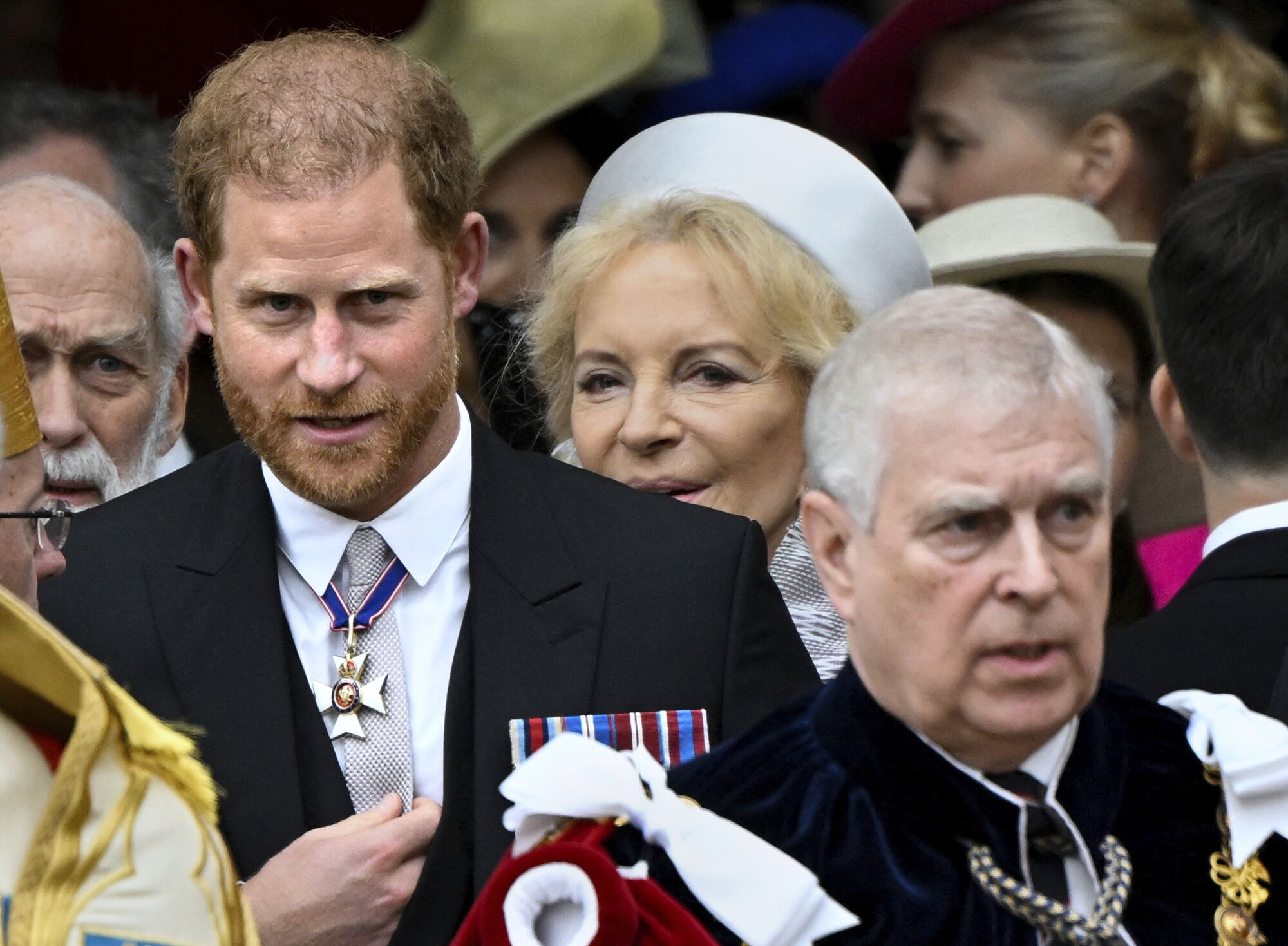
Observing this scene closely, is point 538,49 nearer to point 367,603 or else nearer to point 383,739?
point 367,603

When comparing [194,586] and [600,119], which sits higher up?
[600,119]

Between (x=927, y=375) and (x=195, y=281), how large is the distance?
1.26 m

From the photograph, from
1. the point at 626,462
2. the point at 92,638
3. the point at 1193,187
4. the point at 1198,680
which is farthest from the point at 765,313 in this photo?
the point at 92,638

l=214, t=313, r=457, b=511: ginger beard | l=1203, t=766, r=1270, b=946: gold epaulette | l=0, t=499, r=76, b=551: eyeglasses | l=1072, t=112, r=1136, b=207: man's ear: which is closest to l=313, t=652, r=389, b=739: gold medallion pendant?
l=214, t=313, r=457, b=511: ginger beard

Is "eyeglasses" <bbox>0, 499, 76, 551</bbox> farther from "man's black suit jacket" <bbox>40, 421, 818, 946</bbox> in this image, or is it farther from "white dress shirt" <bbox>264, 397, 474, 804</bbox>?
"white dress shirt" <bbox>264, 397, 474, 804</bbox>

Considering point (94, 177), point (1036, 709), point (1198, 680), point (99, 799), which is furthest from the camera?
point (94, 177)

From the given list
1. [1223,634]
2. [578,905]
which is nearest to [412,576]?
[578,905]

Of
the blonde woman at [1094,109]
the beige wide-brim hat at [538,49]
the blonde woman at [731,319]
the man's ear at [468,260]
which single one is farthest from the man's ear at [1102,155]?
the man's ear at [468,260]

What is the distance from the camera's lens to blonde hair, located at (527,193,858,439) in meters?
3.72

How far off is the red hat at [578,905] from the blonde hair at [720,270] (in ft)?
4.50

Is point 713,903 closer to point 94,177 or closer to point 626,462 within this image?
point 626,462

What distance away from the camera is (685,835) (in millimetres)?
2539

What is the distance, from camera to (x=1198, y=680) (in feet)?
9.90

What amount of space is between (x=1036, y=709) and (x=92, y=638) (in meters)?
1.36
